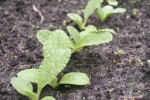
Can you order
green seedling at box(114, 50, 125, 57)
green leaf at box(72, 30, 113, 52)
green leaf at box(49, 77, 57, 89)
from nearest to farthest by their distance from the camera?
green leaf at box(49, 77, 57, 89), green leaf at box(72, 30, 113, 52), green seedling at box(114, 50, 125, 57)

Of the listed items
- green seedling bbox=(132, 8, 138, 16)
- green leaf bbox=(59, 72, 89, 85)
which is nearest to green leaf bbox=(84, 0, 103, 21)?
green seedling bbox=(132, 8, 138, 16)

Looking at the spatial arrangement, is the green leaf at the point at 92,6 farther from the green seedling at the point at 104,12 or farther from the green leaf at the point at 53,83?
the green leaf at the point at 53,83

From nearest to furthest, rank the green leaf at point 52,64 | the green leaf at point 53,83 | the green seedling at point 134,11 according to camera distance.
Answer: the green leaf at point 52,64, the green leaf at point 53,83, the green seedling at point 134,11

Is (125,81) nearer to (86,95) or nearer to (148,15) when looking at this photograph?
(86,95)

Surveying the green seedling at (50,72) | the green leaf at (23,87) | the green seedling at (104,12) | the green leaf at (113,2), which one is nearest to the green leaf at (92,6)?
the green seedling at (104,12)

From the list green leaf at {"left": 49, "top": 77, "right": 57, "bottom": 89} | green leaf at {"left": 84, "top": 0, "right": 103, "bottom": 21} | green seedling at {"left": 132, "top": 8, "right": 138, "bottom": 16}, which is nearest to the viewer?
green leaf at {"left": 49, "top": 77, "right": 57, "bottom": 89}

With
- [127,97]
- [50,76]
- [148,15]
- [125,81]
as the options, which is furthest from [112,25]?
[50,76]

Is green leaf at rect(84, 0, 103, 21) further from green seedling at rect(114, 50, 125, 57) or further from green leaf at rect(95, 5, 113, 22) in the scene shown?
green seedling at rect(114, 50, 125, 57)

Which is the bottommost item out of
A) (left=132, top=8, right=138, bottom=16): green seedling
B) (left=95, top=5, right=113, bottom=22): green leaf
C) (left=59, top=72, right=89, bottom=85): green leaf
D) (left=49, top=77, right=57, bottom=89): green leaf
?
(left=49, top=77, right=57, bottom=89): green leaf
